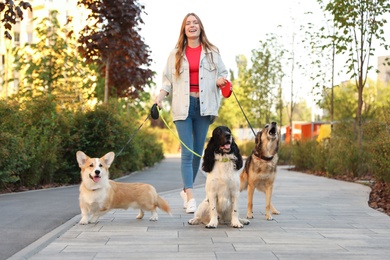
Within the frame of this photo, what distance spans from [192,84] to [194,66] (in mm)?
250

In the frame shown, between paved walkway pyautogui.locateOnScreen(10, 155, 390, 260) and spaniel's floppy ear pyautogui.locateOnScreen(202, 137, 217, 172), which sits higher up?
spaniel's floppy ear pyautogui.locateOnScreen(202, 137, 217, 172)

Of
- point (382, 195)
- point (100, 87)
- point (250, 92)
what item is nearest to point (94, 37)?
point (100, 87)

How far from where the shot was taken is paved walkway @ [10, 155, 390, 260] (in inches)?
221

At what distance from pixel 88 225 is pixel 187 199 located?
1.81m

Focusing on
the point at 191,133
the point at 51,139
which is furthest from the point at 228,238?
the point at 51,139

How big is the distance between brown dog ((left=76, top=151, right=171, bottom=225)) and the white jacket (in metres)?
1.33

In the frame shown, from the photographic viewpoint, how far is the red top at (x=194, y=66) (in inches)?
340

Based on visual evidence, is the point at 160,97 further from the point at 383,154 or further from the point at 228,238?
the point at 383,154

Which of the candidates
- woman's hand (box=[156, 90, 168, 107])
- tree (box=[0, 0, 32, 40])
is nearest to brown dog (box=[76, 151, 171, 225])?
woman's hand (box=[156, 90, 168, 107])

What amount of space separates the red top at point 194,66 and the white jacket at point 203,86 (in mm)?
60

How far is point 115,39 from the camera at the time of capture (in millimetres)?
18375

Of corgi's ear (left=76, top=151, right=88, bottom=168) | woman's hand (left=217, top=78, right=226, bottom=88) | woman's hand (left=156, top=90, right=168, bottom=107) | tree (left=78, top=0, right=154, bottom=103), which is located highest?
tree (left=78, top=0, right=154, bottom=103)

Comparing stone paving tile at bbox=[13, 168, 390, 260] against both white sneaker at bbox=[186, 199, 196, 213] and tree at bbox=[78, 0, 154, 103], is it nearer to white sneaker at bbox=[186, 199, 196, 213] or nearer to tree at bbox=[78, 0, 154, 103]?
white sneaker at bbox=[186, 199, 196, 213]

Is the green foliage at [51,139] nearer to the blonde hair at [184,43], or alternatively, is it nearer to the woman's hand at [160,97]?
the woman's hand at [160,97]
